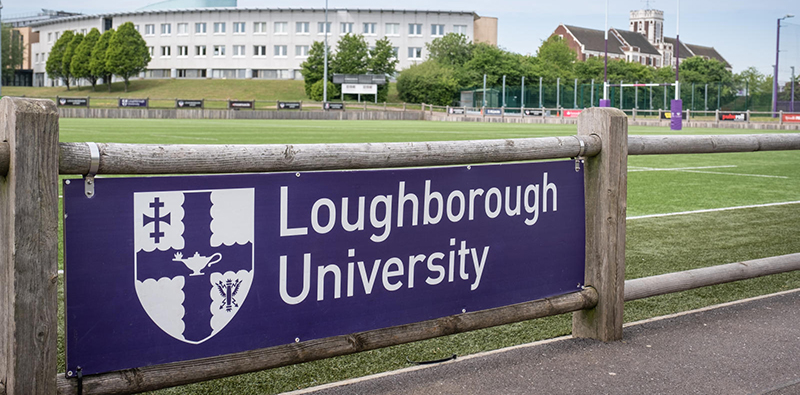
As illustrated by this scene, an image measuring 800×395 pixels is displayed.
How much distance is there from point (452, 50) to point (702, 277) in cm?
9403

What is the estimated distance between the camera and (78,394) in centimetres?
286

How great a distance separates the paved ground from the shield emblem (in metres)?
0.63

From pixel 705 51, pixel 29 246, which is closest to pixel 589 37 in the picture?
pixel 705 51

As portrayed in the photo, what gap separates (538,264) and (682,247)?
134 inches

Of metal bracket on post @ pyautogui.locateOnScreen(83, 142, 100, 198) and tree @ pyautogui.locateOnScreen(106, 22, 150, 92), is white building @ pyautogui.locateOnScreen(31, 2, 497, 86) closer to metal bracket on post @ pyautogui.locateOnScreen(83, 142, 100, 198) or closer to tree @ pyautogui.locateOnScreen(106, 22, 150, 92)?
tree @ pyautogui.locateOnScreen(106, 22, 150, 92)

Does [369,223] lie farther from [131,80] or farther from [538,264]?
[131,80]

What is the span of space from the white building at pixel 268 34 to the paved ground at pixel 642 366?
102 metres

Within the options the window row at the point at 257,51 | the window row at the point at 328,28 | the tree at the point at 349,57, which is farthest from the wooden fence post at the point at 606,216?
the window row at the point at 328,28

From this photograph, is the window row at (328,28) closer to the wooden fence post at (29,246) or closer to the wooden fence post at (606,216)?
the wooden fence post at (606,216)

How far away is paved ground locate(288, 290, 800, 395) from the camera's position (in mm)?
3549

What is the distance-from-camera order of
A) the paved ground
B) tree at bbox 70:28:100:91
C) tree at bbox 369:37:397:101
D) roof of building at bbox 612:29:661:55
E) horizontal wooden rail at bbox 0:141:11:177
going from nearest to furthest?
horizontal wooden rail at bbox 0:141:11:177 < the paved ground < tree at bbox 369:37:397:101 < tree at bbox 70:28:100:91 < roof of building at bbox 612:29:661:55

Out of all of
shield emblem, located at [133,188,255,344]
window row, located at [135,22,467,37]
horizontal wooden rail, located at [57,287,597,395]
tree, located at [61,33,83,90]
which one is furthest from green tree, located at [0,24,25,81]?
shield emblem, located at [133,188,255,344]

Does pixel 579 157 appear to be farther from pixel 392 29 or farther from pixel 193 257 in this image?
pixel 392 29

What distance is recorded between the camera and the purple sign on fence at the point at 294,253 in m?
2.85
